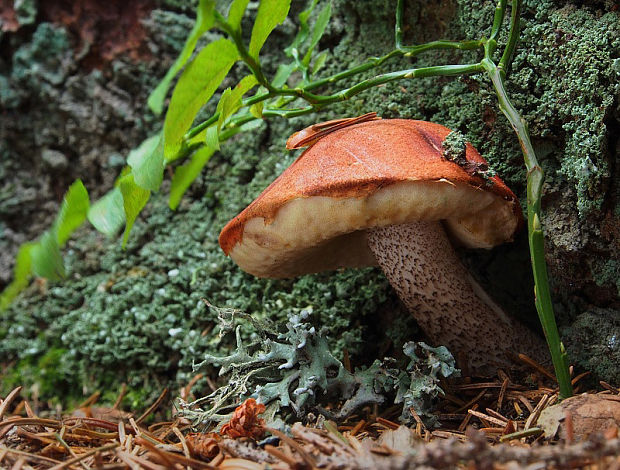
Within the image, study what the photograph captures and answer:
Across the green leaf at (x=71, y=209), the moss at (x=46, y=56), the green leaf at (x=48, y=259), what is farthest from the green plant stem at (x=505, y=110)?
the moss at (x=46, y=56)

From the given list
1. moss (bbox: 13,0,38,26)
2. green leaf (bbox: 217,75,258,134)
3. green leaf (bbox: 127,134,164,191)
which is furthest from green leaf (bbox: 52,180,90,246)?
moss (bbox: 13,0,38,26)

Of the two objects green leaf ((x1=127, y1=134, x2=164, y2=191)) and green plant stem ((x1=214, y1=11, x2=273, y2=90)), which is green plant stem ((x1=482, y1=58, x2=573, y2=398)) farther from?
green leaf ((x1=127, y1=134, x2=164, y2=191))

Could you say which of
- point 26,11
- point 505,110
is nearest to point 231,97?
point 505,110

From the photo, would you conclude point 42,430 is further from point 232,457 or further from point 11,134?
point 11,134

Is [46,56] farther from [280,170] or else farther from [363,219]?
[363,219]

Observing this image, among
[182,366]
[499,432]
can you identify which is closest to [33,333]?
[182,366]
